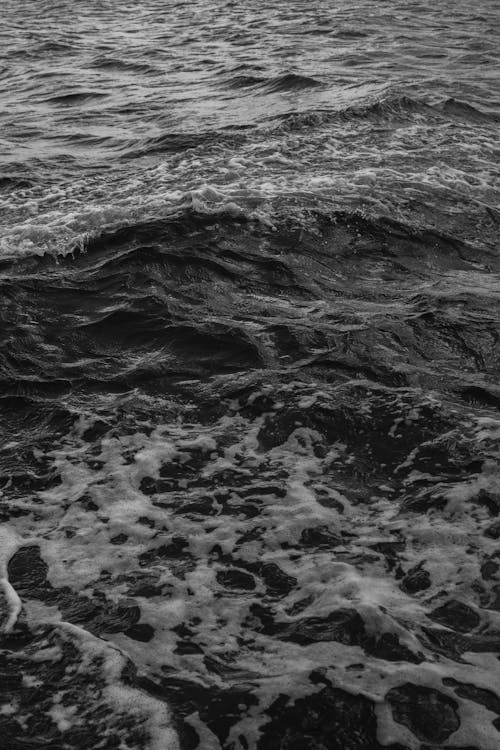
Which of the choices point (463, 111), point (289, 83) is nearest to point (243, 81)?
point (289, 83)

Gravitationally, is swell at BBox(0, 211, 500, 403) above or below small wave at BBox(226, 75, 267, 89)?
below

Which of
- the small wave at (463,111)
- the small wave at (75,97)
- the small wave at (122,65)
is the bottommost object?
the small wave at (463,111)

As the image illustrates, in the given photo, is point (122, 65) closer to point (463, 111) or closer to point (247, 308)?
point (463, 111)

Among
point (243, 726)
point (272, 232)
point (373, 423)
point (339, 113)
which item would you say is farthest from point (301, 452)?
point (339, 113)

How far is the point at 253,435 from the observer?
493cm

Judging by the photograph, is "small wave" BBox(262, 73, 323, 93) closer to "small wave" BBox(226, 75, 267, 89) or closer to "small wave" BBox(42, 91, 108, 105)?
"small wave" BBox(226, 75, 267, 89)

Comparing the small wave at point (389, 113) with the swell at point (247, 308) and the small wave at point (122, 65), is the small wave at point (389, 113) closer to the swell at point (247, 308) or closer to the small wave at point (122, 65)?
the swell at point (247, 308)

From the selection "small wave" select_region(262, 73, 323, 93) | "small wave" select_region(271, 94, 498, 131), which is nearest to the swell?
"small wave" select_region(271, 94, 498, 131)

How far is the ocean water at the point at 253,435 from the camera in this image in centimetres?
328

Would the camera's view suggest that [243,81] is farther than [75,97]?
Yes

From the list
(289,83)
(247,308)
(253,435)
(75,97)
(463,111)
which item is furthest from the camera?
(75,97)

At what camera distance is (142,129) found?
11445 millimetres

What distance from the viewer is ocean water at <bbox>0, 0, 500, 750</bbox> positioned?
10.8 feet

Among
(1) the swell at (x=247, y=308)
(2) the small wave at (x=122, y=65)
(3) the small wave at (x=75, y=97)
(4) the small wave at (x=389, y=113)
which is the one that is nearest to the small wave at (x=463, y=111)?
(4) the small wave at (x=389, y=113)
